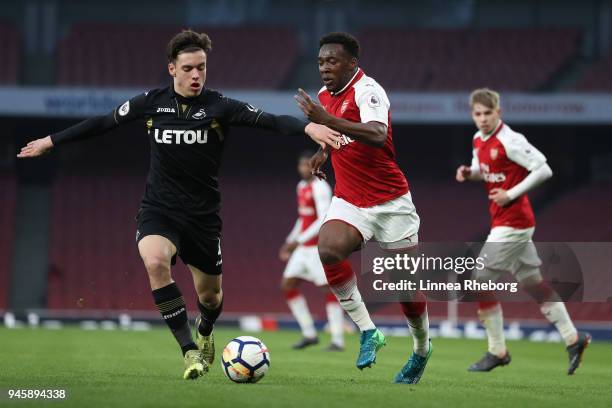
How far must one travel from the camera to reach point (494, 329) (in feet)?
31.1

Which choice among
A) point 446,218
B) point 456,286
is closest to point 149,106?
point 456,286

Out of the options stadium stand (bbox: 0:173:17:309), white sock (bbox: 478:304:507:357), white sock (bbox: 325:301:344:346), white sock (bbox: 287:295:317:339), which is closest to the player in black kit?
white sock (bbox: 478:304:507:357)

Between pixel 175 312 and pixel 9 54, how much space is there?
19.6 meters

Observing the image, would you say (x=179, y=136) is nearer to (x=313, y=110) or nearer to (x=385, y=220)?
(x=313, y=110)

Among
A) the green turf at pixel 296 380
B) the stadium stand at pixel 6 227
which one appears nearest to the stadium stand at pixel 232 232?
the stadium stand at pixel 6 227

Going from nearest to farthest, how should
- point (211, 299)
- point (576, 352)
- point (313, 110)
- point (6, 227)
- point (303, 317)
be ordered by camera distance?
point (313, 110), point (211, 299), point (576, 352), point (303, 317), point (6, 227)

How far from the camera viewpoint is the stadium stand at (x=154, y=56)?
82.3ft

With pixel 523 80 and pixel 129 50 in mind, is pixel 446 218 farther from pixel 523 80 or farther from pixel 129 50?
Answer: pixel 129 50

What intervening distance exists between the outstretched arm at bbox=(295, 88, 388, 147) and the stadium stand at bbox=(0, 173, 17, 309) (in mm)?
17874

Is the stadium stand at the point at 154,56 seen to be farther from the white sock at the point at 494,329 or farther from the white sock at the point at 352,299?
the white sock at the point at 352,299

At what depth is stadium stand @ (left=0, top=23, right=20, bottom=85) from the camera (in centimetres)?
2428

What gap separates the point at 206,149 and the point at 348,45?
1.28m

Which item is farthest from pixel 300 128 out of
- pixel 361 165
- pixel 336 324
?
pixel 336 324

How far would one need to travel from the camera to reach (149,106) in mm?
7246
